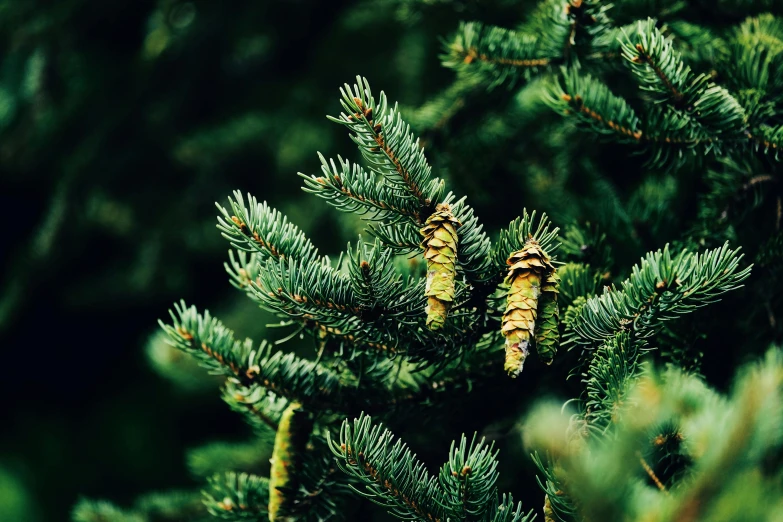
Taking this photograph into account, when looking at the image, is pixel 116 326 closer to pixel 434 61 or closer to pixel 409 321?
pixel 434 61

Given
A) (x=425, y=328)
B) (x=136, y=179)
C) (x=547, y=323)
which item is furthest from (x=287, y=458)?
(x=136, y=179)

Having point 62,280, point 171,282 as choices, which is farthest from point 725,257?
point 62,280

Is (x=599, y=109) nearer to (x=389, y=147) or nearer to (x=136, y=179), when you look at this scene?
(x=389, y=147)

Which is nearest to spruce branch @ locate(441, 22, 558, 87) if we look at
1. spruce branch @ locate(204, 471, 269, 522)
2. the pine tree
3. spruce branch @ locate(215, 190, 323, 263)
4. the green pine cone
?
the pine tree

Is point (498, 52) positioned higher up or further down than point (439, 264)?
higher up

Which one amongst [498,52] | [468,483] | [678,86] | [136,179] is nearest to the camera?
[468,483]

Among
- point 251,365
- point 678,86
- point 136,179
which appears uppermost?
point 136,179
